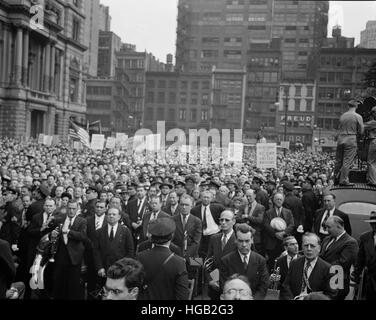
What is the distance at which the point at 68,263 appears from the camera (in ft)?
24.8

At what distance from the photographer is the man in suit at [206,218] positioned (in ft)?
32.2

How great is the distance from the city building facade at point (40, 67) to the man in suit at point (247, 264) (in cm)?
4946

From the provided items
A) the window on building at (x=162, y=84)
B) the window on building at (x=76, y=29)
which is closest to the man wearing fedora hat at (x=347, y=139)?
the window on building at (x=76, y=29)

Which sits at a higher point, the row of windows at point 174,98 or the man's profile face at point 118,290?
the row of windows at point 174,98

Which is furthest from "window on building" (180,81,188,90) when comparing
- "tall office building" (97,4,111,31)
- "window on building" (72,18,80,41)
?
"tall office building" (97,4,111,31)

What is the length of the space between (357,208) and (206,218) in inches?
112

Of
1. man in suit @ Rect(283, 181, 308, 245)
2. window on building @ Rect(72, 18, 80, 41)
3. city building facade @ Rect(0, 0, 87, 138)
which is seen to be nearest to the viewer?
man in suit @ Rect(283, 181, 308, 245)

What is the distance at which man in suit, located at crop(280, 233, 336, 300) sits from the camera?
222 inches

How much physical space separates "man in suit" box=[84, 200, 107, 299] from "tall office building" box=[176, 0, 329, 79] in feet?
298

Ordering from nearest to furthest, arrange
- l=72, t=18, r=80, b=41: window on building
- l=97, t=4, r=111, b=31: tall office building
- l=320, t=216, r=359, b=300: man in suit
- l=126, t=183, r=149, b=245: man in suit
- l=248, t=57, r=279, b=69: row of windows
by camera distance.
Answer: l=320, t=216, r=359, b=300: man in suit
l=126, t=183, r=149, b=245: man in suit
l=72, t=18, r=80, b=41: window on building
l=248, t=57, r=279, b=69: row of windows
l=97, t=4, r=111, b=31: tall office building

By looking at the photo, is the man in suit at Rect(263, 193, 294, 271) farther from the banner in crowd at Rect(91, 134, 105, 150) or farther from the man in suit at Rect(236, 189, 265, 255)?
the banner in crowd at Rect(91, 134, 105, 150)

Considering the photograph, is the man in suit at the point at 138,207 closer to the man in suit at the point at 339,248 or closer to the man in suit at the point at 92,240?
the man in suit at the point at 92,240

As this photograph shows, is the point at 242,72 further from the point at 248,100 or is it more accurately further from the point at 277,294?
the point at 277,294
